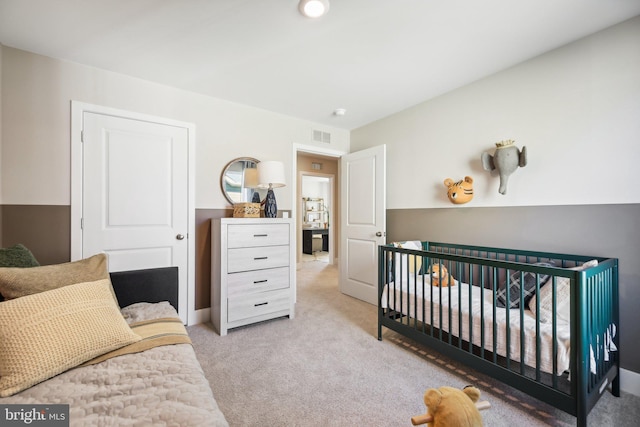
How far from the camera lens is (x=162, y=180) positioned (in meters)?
2.54

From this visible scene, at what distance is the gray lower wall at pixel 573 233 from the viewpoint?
170 centimetres

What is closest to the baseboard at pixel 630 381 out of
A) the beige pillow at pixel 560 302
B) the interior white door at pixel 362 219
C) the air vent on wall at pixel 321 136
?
the beige pillow at pixel 560 302

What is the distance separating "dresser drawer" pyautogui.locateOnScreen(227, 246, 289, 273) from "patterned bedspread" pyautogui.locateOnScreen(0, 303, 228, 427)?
132 centimetres

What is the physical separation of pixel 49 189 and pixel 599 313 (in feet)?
12.3

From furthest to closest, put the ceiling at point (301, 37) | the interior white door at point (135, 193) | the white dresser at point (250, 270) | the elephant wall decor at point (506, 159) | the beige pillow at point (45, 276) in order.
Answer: the white dresser at point (250, 270) → the interior white door at point (135, 193) → the elephant wall decor at point (506, 159) → the ceiling at point (301, 37) → the beige pillow at point (45, 276)

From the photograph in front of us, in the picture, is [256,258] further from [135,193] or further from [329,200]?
[329,200]

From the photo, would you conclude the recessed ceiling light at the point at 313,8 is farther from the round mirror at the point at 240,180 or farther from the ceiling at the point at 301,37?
the round mirror at the point at 240,180

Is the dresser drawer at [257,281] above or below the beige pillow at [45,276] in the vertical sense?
below

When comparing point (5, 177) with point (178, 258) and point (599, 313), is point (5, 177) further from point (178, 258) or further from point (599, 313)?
point (599, 313)

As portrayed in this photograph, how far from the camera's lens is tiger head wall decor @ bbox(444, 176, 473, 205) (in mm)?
2510

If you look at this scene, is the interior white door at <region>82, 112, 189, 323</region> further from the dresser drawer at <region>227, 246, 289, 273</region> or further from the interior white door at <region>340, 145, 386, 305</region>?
the interior white door at <region>340, 145, 386, 305</region>

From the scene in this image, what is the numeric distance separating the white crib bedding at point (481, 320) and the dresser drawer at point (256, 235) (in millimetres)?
1140

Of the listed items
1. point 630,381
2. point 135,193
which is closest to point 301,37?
point 135,193

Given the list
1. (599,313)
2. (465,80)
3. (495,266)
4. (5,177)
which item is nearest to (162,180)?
(5,177)
